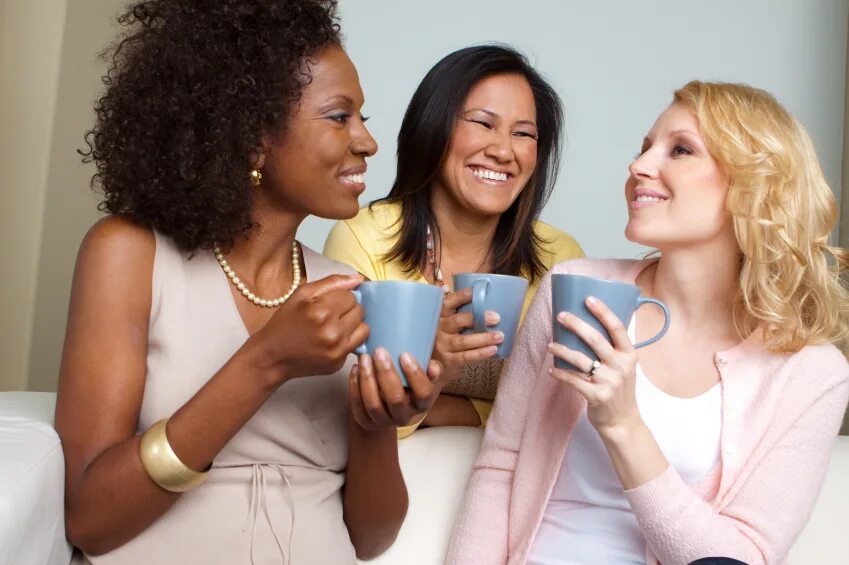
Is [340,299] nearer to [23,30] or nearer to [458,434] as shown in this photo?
[458,434]

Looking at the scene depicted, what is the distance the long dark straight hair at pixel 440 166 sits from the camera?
233cm

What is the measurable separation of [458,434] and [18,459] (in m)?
0.89

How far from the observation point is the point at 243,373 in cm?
121

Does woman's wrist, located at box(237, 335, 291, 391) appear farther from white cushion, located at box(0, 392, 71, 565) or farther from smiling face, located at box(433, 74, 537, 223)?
smiling face, located at box(433, 74, 537, 223)

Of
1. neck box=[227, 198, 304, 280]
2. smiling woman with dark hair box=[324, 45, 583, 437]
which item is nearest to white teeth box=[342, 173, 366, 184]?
neck box=[227, 198, 304, 280]

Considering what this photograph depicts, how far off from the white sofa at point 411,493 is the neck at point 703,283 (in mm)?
308

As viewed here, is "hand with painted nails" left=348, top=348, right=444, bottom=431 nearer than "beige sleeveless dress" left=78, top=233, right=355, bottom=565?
Yes

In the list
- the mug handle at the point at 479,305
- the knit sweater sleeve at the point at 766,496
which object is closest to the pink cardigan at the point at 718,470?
the knit sweater sleeve at the point at 766,496

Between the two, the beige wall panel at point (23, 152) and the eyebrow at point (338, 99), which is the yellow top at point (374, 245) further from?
the beige wall panel at point (23, 152)

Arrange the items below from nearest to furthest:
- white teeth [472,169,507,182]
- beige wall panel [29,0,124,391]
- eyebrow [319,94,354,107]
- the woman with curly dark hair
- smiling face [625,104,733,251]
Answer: the woman with curly dark hair, eyebrow [319,94,354,107], smiling face [625,104,733,251], white teeth [472,169,507,182], beige wall panel [29,0,124,391]

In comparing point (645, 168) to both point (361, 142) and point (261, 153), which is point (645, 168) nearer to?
point (361, 142)

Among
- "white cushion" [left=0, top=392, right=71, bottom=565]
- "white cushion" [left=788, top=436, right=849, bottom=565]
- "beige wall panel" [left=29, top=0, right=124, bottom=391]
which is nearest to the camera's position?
"white cushion" [left=0, top=392, right=71, bottom=565]

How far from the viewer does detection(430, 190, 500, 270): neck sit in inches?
93.9

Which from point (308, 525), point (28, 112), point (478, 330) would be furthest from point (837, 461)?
point (28, 112)
